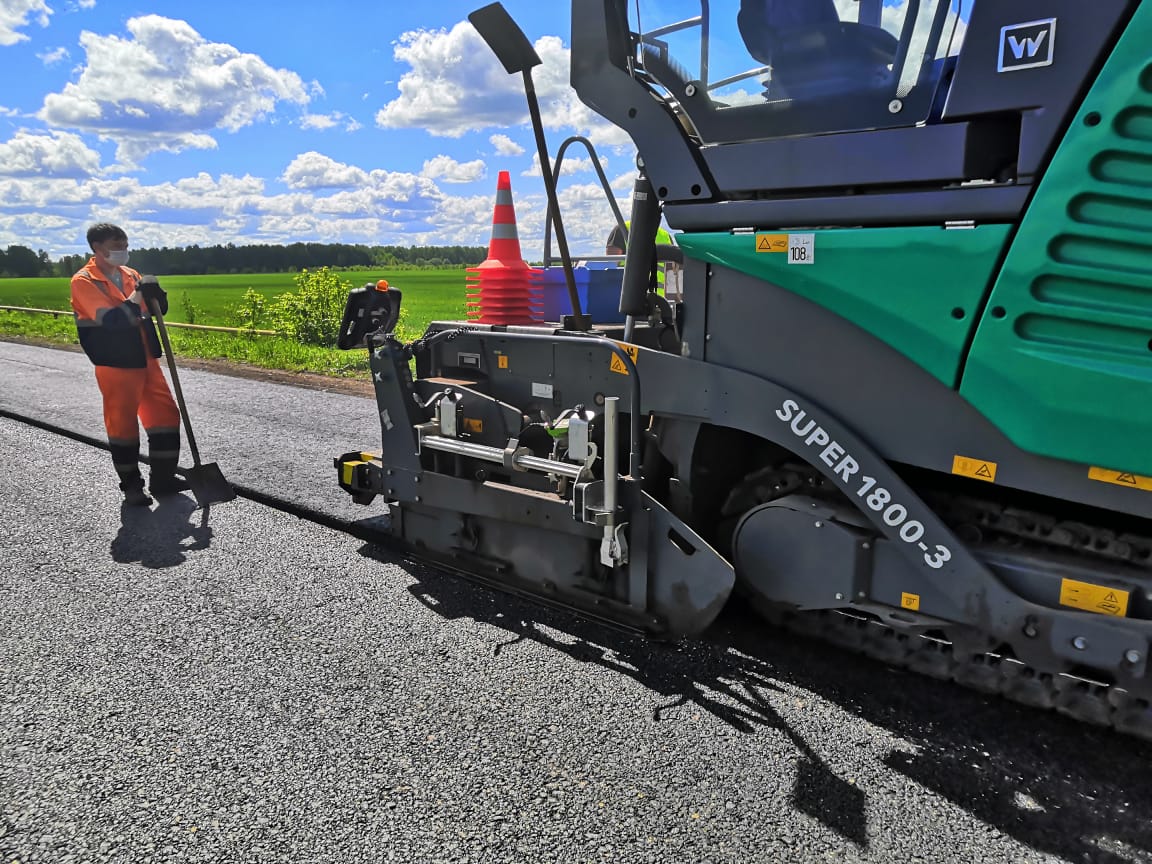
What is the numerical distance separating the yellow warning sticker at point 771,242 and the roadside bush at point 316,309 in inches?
549

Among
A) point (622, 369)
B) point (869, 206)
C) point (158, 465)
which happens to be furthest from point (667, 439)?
point (158, 465)

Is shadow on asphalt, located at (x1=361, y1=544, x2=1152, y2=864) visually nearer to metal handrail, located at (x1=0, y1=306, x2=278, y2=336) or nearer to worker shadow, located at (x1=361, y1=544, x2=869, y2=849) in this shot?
worker shadow, located at (x1=361, y1=544, x2=869, y2=849)

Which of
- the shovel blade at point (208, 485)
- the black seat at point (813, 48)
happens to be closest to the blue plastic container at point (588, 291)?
the black seat at point (813, 48)

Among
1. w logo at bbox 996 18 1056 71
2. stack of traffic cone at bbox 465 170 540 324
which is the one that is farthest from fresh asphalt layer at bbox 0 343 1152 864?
w logo at bbox 996 18 1056 71

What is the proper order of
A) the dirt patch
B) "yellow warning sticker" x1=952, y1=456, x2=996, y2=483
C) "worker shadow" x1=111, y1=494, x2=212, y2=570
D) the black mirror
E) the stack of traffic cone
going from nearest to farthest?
"yellow warning sticker" x1=952, y1=456, x2=996, y2=483 → the black mirror → the stack of traffic cone → "worker shadow" x1=111, y1=494, x2=212, y2=570 → the dirt patch

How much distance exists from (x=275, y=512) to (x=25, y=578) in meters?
1.41

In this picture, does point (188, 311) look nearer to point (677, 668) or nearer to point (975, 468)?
point (677, 668)

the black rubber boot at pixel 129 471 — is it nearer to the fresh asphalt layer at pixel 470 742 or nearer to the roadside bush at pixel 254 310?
the fresh asphalt layer at pixel 470 742

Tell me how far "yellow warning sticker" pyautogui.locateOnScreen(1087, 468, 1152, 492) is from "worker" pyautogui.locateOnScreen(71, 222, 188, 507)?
548 cm

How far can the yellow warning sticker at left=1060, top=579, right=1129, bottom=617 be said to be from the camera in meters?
2.44

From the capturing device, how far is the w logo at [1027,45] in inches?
89.4

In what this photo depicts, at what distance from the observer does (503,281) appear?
440 centimetres

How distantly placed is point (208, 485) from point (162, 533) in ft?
2.36

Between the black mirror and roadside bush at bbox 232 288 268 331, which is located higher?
the black mirror
